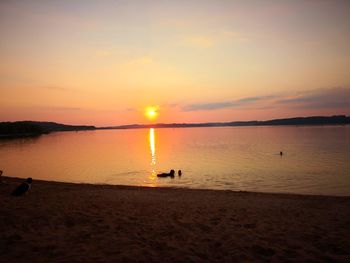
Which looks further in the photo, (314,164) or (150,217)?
(314,164)

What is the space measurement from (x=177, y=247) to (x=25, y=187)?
1200cm

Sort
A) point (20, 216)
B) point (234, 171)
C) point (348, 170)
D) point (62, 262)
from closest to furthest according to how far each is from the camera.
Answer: point (62, 262) → point (20, 216) → point (348, 170) → point (234, 171)

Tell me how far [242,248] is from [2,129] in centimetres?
17998

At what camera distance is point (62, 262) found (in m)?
7.25

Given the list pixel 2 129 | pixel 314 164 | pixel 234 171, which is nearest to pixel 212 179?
pixel 234 171

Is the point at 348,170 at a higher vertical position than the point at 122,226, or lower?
Result: lower

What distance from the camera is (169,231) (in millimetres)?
10016

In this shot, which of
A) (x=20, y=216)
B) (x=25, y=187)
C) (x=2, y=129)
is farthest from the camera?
(x=2, y=129)

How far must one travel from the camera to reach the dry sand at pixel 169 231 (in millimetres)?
7852

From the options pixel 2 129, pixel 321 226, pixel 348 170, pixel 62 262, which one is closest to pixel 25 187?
pixel 62 262

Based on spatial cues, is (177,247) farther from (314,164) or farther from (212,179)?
(314,164)

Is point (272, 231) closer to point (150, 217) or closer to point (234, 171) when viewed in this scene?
point (150, 217)

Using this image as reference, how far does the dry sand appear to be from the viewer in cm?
785

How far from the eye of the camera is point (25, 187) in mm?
16891
